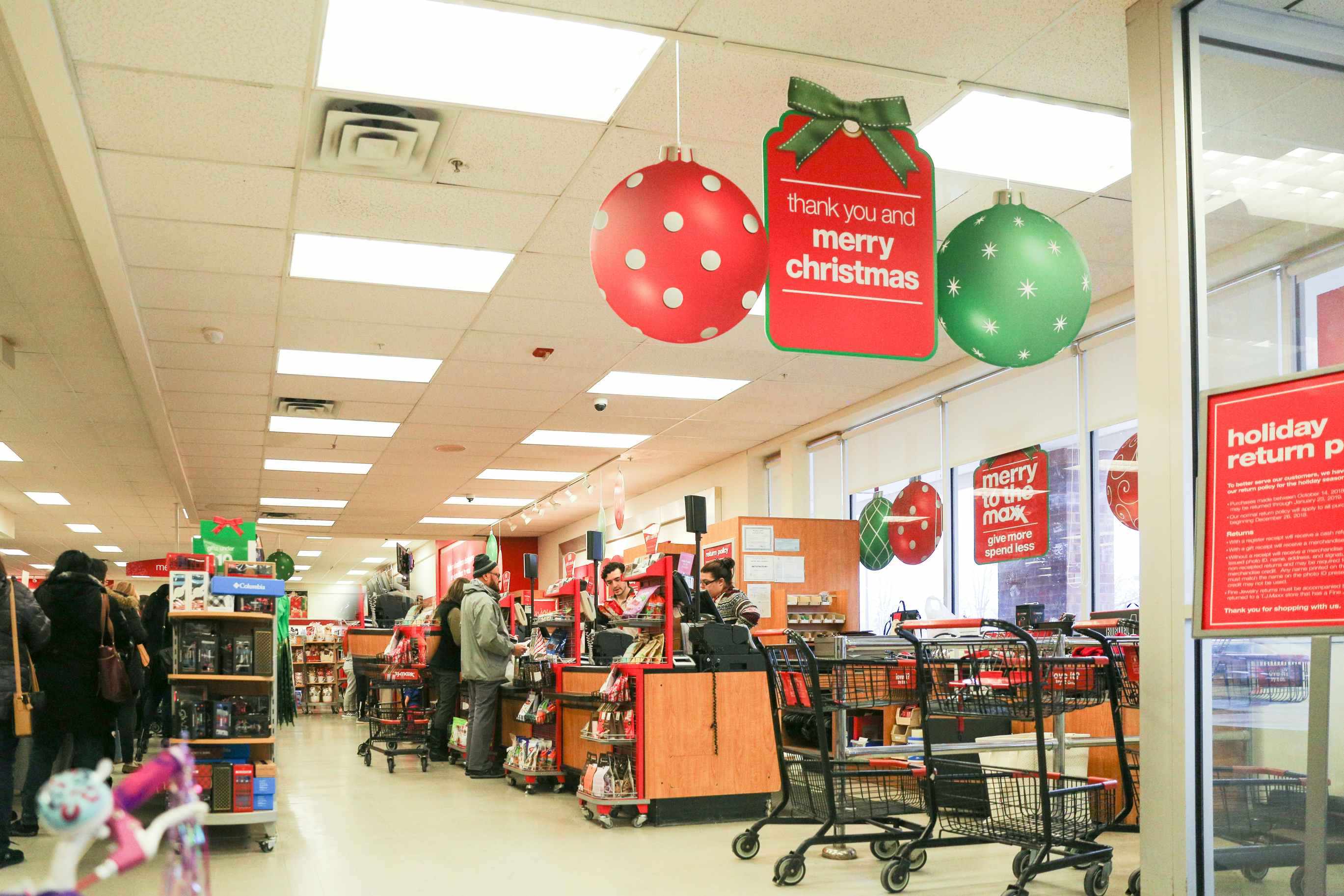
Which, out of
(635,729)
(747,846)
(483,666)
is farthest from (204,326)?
(747,846)

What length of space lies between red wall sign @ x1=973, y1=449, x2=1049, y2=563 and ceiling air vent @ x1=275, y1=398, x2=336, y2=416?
219 inches

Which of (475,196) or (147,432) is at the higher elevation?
(475,196)

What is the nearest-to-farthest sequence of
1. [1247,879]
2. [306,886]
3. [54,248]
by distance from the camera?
[1247,879], [306,886], [54,248]

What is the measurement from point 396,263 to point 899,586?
590 centimetres

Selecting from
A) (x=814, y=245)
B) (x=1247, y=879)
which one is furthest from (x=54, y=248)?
(x=1247, y=879)

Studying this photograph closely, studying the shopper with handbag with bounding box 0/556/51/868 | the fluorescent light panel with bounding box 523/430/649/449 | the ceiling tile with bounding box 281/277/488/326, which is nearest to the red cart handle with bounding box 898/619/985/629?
the ceiling tile with bounding box 281/277/488/326

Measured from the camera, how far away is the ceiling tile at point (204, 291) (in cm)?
657

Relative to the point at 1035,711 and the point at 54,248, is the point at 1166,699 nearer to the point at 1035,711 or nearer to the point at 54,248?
the point at 1035,711

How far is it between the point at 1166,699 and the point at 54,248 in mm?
5945

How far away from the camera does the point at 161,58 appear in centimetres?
422

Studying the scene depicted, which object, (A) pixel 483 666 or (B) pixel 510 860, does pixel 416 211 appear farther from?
(A) pixel 483 666

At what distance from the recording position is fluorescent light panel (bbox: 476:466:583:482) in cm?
1346

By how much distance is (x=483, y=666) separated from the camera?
28.6 feet

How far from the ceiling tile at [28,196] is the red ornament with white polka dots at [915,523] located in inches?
269
